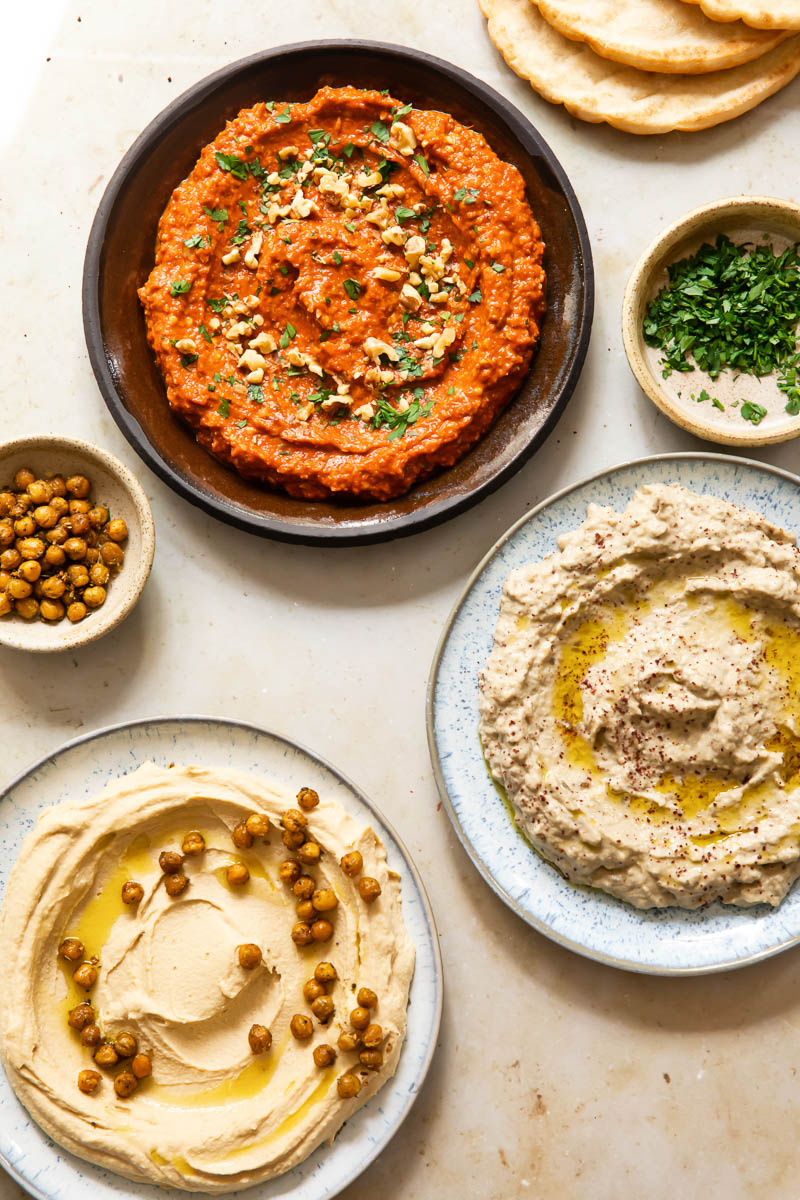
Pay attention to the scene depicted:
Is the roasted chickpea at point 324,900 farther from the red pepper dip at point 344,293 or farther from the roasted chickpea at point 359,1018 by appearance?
the red pepper dip at point 344,293

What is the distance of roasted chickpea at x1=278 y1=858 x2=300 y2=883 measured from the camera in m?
3.63

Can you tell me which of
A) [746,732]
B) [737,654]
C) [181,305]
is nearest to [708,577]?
[737,654]

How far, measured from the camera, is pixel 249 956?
139 inches

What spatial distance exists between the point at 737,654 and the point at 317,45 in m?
2.75

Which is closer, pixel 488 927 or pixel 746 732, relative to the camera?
pixel 746 732

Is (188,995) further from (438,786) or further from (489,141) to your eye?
(489,141)

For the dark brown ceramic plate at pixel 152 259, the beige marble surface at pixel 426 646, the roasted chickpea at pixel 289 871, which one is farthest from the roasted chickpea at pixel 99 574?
the roasted chickpea at pixel 289 871

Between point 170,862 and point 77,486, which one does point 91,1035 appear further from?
point 77,486

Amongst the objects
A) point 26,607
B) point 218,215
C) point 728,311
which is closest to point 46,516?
point 26,607

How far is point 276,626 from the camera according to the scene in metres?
4.02

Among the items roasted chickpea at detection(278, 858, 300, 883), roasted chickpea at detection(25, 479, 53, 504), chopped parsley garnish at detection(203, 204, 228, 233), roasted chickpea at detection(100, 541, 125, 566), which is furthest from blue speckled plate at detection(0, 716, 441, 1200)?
chopped parsley garnish at detection(203, 204, 228, 233)

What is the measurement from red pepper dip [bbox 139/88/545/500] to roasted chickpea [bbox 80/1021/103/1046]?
2119 millimetres

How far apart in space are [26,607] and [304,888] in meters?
1.48

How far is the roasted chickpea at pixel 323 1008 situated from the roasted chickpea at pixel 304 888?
362 mm
